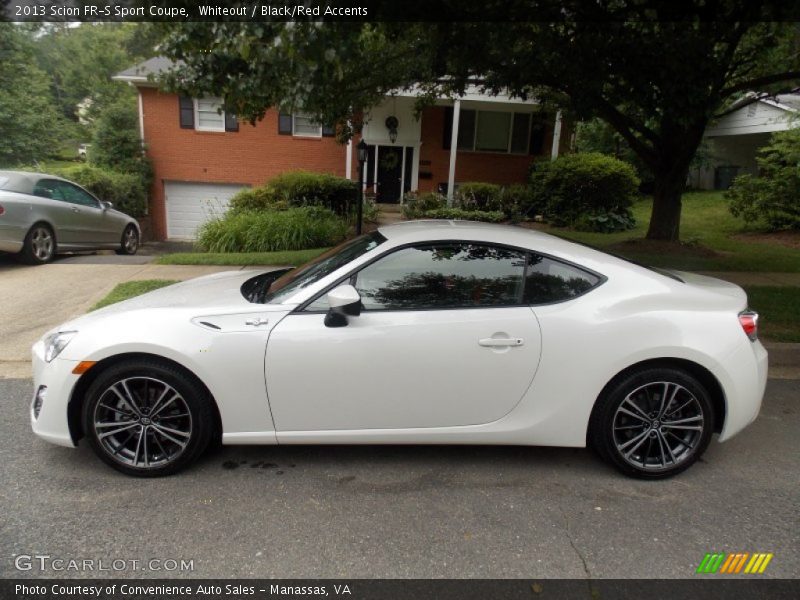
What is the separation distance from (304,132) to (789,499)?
1812cm

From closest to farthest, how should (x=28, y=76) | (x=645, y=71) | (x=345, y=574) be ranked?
(x=345, y=574), (x=645, y=71), (x=28, y=76)

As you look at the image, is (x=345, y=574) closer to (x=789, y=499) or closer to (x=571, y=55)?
(x=789, y=499)

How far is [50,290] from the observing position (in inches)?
292

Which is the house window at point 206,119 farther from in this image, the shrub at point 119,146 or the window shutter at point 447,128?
the window shutter at point 447,128

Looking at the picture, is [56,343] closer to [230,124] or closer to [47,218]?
[47,218]

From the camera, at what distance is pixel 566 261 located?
3400mm

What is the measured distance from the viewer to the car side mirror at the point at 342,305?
302cm

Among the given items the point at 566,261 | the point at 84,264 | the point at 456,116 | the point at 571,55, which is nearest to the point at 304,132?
the point at 456,116

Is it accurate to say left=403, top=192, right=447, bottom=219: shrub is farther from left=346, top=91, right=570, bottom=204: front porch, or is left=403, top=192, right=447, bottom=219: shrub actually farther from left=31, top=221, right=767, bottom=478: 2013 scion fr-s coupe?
left=31, top=221, right=767, bottom=478: 2013 scion fr-s coupe

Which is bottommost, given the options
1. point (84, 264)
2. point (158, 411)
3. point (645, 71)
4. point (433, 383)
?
point (84, 264)

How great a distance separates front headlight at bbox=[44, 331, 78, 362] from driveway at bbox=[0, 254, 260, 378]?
76.7 inches

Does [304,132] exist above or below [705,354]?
above

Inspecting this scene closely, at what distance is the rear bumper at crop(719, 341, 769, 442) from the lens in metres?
3.30


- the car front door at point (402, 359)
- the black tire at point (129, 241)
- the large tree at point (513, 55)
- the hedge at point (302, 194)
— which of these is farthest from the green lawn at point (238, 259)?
the car front door at point (402, 359)
